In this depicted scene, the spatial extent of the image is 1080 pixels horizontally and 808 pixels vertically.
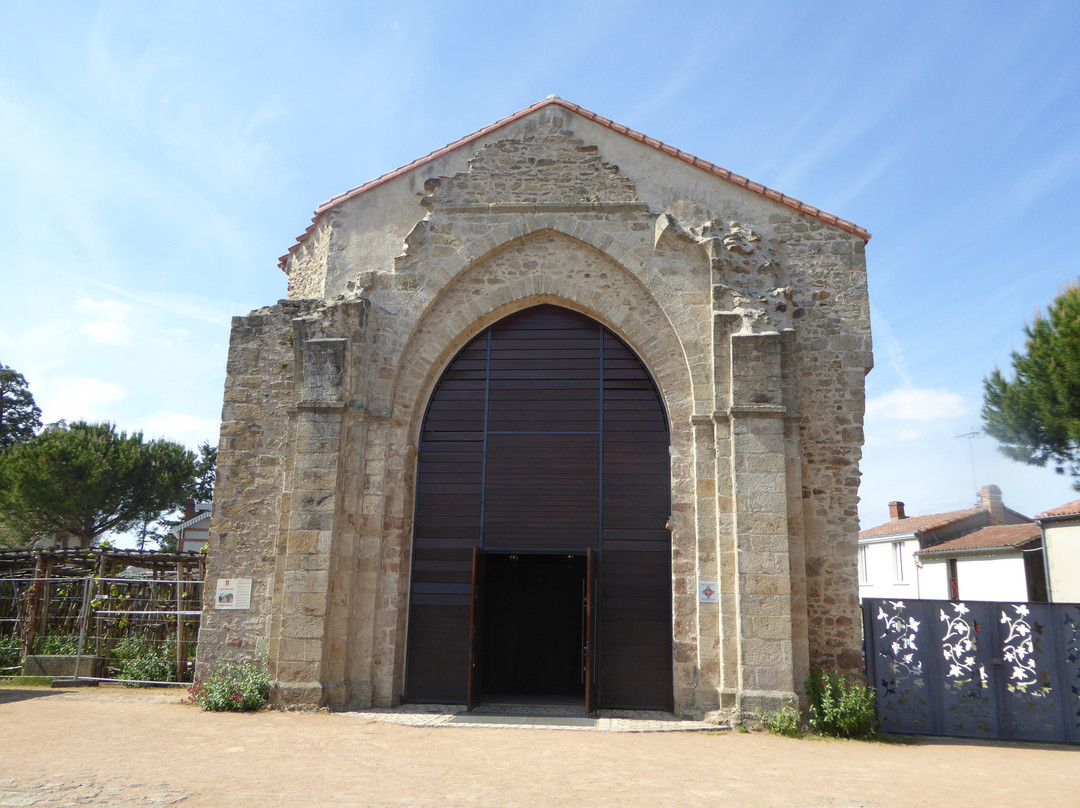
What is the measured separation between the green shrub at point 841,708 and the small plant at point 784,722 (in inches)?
9.1

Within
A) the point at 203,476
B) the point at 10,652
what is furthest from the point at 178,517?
the point at 10,652

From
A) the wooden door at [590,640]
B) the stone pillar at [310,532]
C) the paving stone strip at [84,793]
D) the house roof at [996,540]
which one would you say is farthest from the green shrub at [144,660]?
the house roof at [996,540]

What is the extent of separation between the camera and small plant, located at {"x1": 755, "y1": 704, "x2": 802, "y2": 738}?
26.7ft

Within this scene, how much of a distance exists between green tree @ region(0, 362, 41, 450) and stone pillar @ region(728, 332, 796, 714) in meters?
35.1

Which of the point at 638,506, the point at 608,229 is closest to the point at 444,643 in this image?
the point at 638,506

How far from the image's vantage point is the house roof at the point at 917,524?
23.3 m

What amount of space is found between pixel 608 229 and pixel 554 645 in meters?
7.78

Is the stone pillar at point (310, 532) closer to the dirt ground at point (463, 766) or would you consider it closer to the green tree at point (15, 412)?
the dirt ground at point (463, 766)

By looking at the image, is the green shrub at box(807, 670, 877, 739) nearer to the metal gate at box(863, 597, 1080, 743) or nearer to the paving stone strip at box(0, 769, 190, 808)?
the metal gate at box(863, 597, 1080, 743)

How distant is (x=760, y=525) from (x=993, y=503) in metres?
20.4

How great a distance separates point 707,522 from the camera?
9141 mm

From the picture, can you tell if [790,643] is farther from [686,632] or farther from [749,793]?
[749,793]

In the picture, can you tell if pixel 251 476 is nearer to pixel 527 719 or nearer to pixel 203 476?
pixel 527 719

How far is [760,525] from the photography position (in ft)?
28.6
